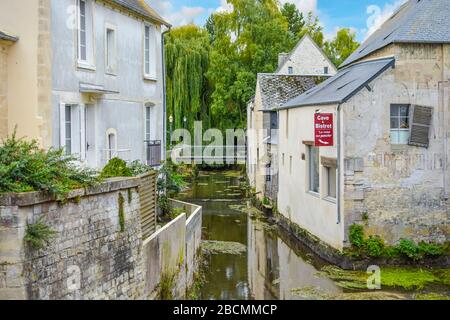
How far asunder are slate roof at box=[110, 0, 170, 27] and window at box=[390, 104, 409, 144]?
8285mm

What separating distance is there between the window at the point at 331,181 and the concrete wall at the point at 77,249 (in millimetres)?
8568

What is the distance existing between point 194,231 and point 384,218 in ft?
18.2

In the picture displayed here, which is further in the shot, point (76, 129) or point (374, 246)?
point (374, 246)

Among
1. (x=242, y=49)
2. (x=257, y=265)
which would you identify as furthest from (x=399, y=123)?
(x=242, y=49)

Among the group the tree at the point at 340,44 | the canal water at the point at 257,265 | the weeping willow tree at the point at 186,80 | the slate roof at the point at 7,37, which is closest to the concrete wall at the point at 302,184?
the canal water at the point at 257,265

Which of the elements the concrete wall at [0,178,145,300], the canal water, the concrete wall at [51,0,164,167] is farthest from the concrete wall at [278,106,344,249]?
the concrete wall at [0,178,145,300]

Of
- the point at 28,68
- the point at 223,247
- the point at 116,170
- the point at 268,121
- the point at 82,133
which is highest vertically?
the point at 28,68

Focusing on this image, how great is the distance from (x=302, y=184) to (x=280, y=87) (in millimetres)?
11816

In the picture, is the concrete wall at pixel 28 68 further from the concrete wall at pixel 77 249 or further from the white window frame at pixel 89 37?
the concrete wall at pixel 77 249

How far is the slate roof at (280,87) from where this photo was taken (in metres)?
31.8

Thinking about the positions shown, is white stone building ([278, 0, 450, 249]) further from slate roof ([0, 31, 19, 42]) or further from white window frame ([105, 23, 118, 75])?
slate roof ([0, 31, 19, 42])

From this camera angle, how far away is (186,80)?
44906 millimetres

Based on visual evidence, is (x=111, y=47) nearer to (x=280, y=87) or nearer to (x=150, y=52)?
(x=150, y=52)
